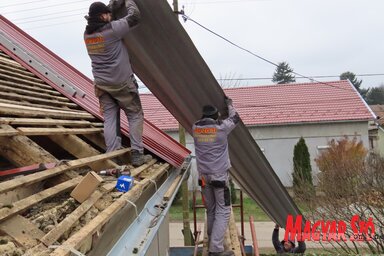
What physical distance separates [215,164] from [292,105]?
1736 cm

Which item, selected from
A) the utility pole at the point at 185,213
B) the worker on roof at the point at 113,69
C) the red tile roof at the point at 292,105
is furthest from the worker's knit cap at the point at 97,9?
the red tile roof at the point at 292,105

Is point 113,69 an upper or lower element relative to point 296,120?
lower

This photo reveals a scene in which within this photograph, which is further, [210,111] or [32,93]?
[32,93]

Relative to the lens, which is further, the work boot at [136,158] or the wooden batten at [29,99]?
the work boot at [136,158]

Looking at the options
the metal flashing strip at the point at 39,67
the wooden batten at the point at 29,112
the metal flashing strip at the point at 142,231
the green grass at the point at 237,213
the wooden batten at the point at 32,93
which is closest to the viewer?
the metal flashing strip at the point at 142,231

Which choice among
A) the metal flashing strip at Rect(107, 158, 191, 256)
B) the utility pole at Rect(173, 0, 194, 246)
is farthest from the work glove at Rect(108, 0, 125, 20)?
the utility pole at Rect(173, 0, 194, 246)

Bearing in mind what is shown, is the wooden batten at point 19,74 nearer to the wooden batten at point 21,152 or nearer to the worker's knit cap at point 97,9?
the worker's knit cap at point 97,9

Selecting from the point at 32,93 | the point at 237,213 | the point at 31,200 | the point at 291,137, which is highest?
the point at 291,137

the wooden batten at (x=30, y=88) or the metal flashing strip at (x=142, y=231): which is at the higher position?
the wooden batten at (x=30, y=88)

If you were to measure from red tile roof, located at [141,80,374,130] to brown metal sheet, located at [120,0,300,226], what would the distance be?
1499 centimetres

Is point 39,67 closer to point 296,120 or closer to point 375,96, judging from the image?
point 296,120

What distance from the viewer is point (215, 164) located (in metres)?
4.51

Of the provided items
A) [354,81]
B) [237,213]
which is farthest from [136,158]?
[354,81]

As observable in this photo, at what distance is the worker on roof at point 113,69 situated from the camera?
11.5ft
